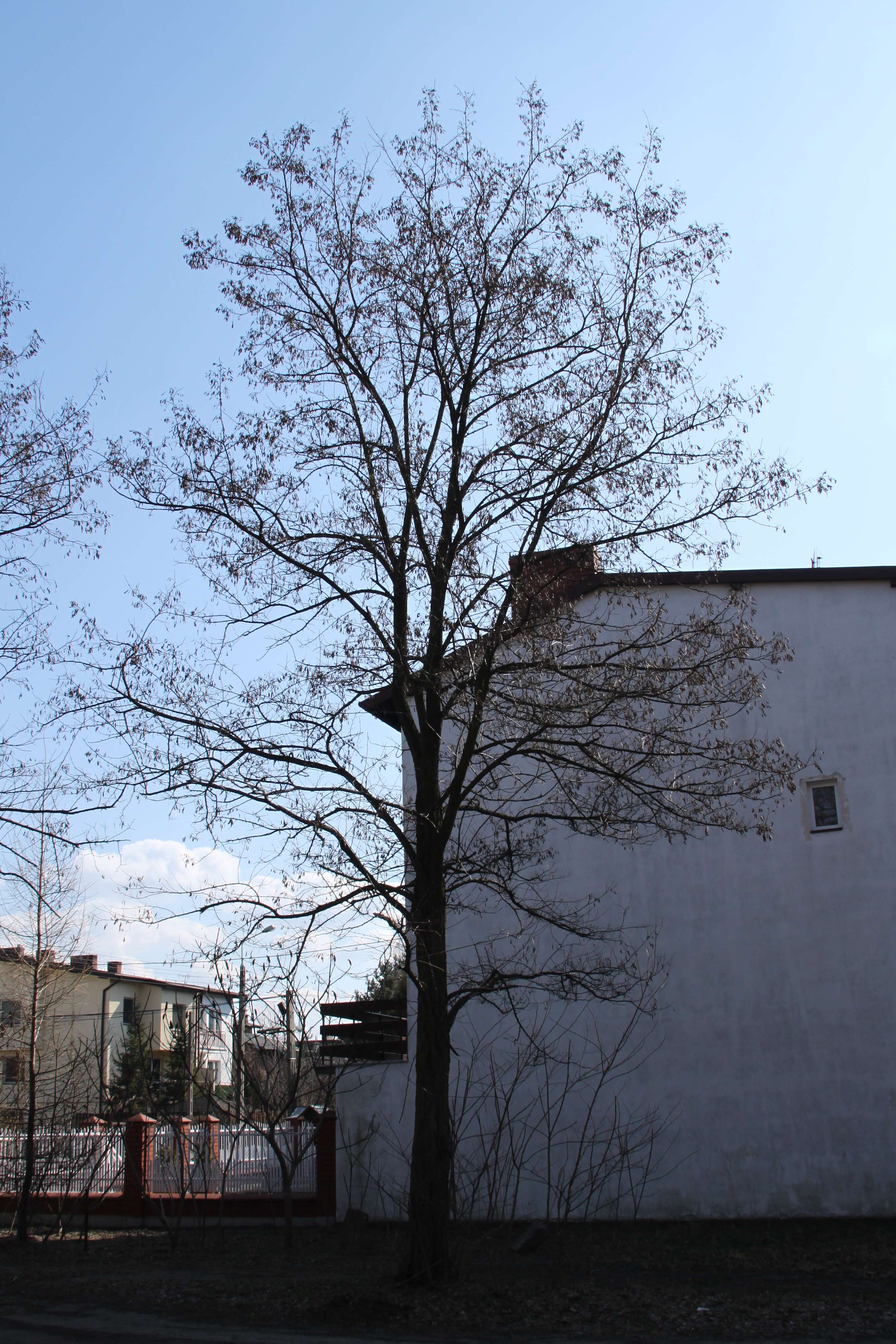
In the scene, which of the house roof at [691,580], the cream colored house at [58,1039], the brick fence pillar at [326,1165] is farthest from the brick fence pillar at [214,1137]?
the house roof at [691,580]

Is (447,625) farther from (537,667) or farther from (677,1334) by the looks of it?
(677,1334)

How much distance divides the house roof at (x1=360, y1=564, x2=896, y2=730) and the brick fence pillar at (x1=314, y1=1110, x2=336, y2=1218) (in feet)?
20.6

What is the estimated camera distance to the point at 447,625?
934cm

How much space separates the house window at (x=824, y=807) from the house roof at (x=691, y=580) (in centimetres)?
290

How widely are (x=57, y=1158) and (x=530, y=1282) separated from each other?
826 centimetres

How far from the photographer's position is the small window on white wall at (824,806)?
13852 mm

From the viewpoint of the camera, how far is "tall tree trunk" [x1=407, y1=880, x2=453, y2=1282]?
8.49 m

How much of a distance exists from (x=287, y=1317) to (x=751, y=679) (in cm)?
666

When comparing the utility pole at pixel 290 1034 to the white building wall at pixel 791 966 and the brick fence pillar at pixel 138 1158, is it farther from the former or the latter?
the brick fence pillar at pixel 138 1158

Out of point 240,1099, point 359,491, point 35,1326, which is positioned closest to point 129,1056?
point 240,1099

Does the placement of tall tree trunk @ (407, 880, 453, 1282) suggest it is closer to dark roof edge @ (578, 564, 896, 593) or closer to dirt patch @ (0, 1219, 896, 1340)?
dirt patch @ (0, 1219, 896, 1340)

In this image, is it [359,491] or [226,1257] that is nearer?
[359,491]

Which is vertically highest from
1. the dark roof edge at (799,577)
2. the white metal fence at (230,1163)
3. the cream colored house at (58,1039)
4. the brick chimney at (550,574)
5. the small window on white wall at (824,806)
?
the dark roof edge at (799,577)

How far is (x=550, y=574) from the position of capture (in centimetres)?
952
